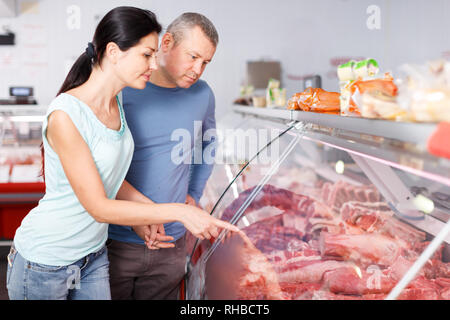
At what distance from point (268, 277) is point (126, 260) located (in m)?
0.74

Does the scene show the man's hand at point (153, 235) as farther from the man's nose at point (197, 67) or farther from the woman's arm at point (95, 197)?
the man's nose at point (197, 67)

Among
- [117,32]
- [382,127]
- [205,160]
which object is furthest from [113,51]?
[205,160]

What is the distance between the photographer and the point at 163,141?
6.14 ft

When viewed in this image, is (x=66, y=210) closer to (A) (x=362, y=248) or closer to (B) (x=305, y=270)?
Answer: (B) (x=305, y=270)

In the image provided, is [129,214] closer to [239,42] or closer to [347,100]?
[347,100]

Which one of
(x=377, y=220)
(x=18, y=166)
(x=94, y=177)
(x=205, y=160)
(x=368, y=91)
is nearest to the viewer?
(x=368, y=91)

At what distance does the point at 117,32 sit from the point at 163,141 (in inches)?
26.5

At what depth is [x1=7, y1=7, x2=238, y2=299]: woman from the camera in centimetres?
118

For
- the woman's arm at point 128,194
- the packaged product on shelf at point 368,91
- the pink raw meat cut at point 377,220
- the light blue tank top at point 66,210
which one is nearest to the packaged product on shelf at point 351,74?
the packaged product on shelf at point 368,91

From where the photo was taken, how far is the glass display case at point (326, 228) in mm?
1429

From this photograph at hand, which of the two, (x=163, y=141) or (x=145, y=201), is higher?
(x=163, y=141)

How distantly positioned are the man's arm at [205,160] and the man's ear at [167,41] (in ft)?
1.51

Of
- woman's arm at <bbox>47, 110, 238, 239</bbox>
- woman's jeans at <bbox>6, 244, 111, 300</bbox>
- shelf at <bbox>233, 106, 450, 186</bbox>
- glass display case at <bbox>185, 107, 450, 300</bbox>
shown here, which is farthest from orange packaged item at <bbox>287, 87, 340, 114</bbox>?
woman's jeans at <bbox>6, 244, 111, 300</bbox>
